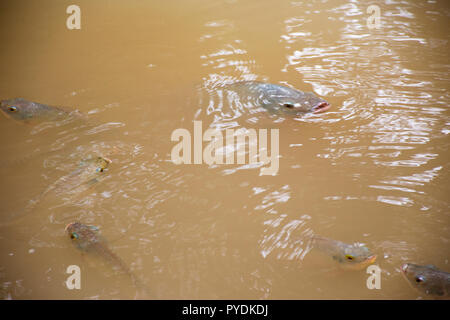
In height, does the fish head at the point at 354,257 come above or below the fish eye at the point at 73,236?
below

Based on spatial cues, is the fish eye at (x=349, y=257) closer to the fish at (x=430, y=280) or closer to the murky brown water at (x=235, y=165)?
the murky brown water at (x=235, y=165)

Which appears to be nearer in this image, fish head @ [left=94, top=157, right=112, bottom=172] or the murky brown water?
the murky brown water

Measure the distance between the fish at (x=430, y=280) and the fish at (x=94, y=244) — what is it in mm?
1448

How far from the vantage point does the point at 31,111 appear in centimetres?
353

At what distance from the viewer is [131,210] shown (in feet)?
8.89

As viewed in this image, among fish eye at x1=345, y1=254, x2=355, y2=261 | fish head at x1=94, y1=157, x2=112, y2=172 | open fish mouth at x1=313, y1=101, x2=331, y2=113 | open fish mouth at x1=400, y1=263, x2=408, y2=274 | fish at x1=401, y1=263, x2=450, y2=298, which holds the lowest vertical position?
fish at x1=401, y1=263, x2=450, y2=298

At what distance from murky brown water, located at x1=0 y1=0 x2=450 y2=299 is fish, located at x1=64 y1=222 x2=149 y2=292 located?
0.14 ft

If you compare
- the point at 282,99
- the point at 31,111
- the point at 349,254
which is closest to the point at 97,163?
the point at 31,111

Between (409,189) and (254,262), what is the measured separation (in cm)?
119

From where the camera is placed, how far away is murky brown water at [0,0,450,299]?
7.70ft

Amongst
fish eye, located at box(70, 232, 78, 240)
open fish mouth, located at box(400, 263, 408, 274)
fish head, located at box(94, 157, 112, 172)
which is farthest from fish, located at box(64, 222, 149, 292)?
open fish mouth, located at box(400, 263, 408, 274)

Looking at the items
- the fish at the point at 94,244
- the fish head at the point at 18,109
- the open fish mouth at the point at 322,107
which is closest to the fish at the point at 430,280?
the fish at the point at 94,244

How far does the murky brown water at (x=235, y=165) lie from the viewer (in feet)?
7.70

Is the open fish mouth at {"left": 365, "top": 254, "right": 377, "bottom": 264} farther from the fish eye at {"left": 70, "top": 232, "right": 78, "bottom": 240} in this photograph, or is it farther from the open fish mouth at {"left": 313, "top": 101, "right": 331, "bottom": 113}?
the fish eye at {"left": 70, "top": 232, "right": 78, "bottom": 240}
